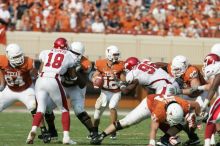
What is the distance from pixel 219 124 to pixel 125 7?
45.1ft

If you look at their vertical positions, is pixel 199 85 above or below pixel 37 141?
above

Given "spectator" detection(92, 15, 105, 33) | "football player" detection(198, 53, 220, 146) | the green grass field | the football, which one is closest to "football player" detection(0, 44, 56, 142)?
the green grass field

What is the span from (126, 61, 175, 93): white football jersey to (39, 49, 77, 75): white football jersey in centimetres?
114

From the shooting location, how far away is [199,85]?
11859 millimetres

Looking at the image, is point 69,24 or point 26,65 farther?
point 69,24

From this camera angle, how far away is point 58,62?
36.8 feet

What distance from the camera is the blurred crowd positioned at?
2325 centimetres

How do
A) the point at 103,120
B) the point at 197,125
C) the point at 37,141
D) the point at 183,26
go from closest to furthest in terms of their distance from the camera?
the point at 197,125 → the point at 37,141 → the point at 103,120 → the point at 183,26

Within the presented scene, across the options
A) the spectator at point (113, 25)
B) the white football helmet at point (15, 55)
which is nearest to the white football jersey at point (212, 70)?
the white football helmet at point (15, 55)

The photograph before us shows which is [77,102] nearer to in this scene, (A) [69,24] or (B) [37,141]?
(B) [37,141]

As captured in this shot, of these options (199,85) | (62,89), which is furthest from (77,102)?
(199,85)

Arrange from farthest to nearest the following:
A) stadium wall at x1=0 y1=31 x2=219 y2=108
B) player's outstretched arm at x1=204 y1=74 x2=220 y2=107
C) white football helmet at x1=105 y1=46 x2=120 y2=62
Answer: stadium wall at x1=0 y1=31 x2=219 y2=108, white football helmet at x1=105 y1=46 x2=120 y2=62, player's outstretched arm at x1=204 y1=74 x2=220 y2=107

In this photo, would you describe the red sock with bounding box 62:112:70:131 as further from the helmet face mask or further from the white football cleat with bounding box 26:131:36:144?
the helmet face mask

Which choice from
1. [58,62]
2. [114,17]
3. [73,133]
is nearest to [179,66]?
[58,62]
